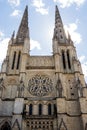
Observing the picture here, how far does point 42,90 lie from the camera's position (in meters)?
23.4

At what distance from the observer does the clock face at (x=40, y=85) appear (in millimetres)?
23112

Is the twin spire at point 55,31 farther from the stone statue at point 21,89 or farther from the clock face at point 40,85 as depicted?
the stone statue at point 21,89

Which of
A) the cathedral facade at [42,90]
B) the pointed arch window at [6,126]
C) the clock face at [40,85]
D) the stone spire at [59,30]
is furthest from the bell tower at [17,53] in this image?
the pointed arch window at [6,126]

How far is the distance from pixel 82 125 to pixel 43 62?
1065 cm

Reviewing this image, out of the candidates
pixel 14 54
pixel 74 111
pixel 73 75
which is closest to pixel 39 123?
pixel 74 111

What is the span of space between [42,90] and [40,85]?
82cm

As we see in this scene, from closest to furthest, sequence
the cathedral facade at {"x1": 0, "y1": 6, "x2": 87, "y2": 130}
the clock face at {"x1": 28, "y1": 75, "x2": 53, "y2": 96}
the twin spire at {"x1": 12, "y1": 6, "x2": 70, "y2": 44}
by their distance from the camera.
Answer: the cathedral facade at {"x1": 0, "y1": 6, "x2": 87, "y2": 130}
the clock face at {"x1": 28, "y1": 75, "x2": 53, "y2": 96}
the twin spire at {"x1": 12, "y1": 6, "x2": 70, "y2": 44}

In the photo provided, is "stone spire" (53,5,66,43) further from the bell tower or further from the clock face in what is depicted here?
the clock face

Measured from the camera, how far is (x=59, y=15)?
37.0m

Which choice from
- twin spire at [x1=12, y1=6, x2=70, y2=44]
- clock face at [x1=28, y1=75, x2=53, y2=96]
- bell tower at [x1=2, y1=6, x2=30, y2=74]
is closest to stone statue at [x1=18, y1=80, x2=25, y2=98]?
clock face at [x1=28, y1=75, x2=53, y2=96]

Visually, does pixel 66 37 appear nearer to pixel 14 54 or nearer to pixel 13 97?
pixel 14 54

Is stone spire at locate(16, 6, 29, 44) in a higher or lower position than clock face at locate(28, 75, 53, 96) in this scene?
higher

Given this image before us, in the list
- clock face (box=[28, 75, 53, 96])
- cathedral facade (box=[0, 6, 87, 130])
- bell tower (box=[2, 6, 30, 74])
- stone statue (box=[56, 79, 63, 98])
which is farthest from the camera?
bell tower (box=[2, 6, 30, 74])

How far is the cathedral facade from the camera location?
2006 centimetres
